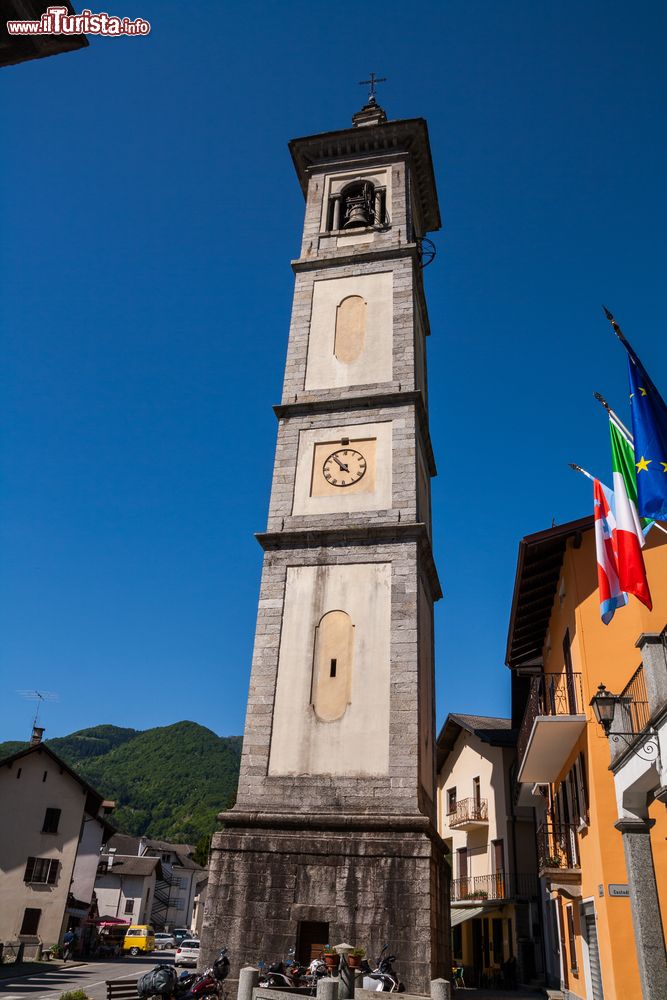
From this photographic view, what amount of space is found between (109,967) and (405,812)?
23.4 metres

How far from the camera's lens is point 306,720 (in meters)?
17.5

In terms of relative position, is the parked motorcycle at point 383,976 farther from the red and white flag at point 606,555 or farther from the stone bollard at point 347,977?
the red and white flag at point 606,555

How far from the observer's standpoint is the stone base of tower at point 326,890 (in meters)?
14.5

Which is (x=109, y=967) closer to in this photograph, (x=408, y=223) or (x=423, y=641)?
(x=423, y=641)

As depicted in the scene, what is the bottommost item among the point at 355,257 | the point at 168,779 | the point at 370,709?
the point at 370,709

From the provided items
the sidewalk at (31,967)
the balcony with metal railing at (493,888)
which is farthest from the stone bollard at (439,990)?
the sidewalk at (31,967)

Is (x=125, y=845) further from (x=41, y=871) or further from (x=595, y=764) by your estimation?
(x=595, y=764)

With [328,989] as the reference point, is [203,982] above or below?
below

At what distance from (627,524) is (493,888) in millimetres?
23485

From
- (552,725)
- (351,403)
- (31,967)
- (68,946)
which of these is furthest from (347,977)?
(68,946)

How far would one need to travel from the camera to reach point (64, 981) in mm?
24391

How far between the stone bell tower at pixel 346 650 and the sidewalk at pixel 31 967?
49.4ft

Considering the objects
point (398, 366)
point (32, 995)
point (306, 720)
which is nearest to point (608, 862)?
point (306, 720)

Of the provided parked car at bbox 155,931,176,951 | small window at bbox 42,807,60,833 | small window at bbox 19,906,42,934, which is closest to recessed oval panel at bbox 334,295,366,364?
small window at bbox 42,807,60,833
